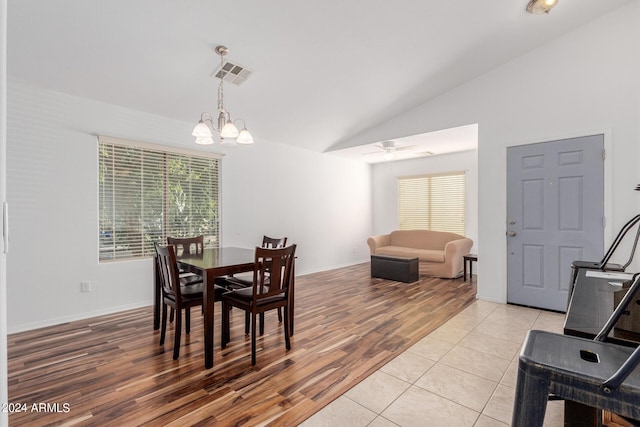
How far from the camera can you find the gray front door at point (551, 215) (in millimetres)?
3334

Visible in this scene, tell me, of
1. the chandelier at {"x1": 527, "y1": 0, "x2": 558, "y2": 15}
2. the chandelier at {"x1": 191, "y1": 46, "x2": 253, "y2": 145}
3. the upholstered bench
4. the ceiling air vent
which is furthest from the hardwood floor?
the chandelier at {"x1": 527, "y1": 0, "x2": 558, "y2": 15}

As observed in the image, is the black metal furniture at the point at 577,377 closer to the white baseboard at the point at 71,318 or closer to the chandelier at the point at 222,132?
the chandelier at the point at 222,132

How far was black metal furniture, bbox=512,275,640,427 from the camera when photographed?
2.34 ft

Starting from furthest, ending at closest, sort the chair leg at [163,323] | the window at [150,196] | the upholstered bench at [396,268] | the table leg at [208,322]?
the upholstered bench at [396,268], the window at [150,196], the chair leg at [163,323], the table leg at [208,322]

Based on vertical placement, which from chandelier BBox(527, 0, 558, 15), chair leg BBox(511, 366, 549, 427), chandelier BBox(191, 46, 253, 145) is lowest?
chair leg BBox(511, 366, 549, 427)

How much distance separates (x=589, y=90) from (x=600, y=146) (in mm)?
647

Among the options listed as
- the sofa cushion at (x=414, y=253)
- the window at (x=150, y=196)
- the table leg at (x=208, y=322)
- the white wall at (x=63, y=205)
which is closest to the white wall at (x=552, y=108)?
the sofa cushion at (x=414, y=253)

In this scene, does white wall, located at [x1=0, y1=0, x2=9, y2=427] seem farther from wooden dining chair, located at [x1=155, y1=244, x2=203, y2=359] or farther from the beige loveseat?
the beige loveseat

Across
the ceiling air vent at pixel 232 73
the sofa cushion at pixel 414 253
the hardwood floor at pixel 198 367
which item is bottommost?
the hardwood floor at pixel 198 367

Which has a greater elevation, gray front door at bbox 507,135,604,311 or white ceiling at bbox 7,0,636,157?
white ceiling at bbox 7,0,636,157

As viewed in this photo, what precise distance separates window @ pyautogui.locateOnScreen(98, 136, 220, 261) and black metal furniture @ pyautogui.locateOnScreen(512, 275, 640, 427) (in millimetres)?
4124

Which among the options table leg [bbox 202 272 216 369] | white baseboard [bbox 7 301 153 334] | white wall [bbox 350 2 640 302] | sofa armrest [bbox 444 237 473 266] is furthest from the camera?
sofa armrest [bbox 444 237 473 266]

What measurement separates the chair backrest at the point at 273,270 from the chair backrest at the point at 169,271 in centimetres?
65

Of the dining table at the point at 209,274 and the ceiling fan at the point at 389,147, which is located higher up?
the ceiling fan at the point at 389,147
